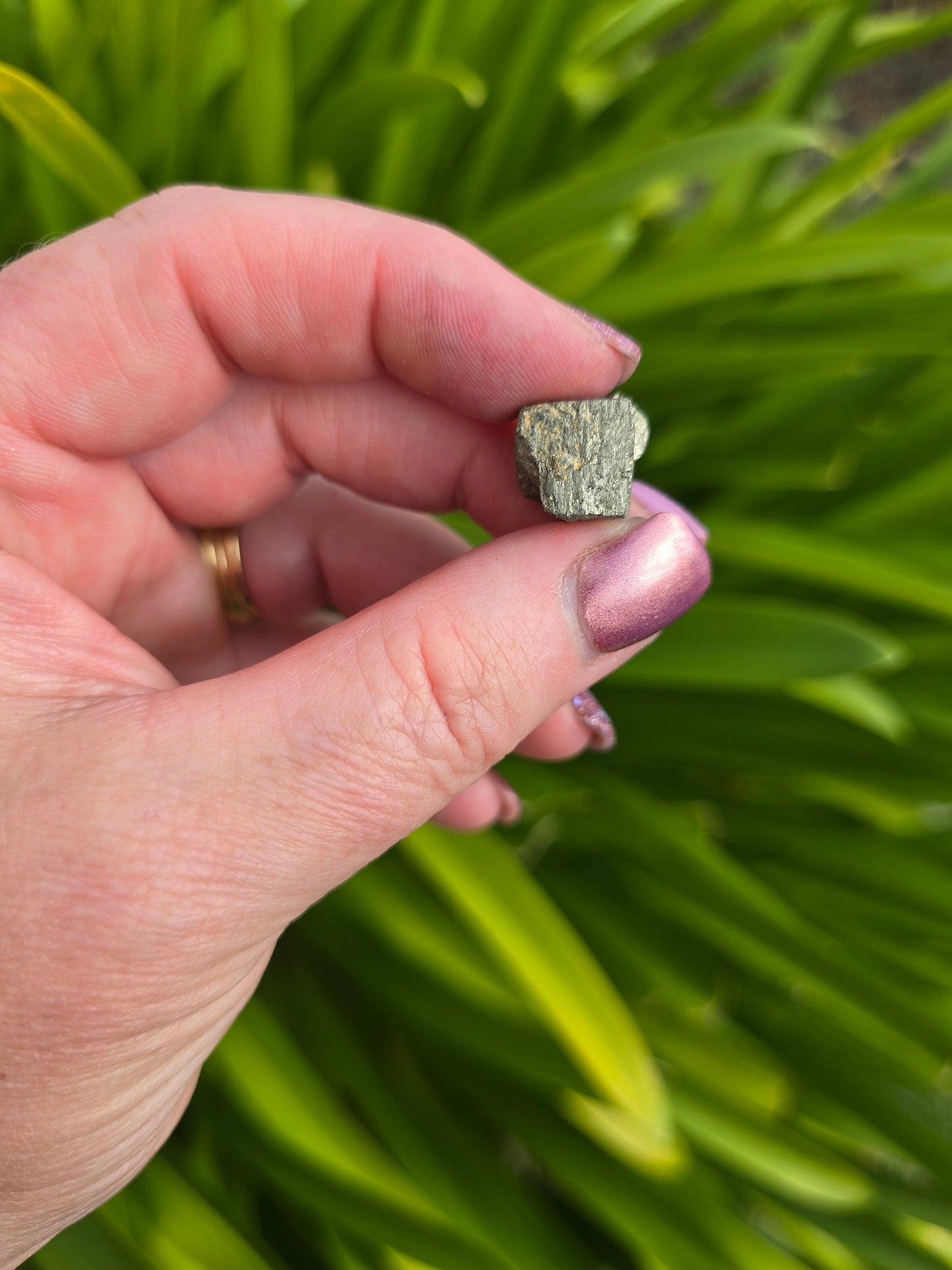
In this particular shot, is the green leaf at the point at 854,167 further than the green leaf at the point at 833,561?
Yes

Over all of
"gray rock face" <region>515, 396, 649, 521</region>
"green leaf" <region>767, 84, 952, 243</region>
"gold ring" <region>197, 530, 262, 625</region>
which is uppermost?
"green leaf" <region>767, 84, 952, 243</region>


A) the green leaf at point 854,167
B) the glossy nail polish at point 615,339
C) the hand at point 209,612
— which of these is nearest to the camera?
the hand at point 209,612

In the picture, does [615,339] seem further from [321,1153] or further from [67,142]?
[321,1153]

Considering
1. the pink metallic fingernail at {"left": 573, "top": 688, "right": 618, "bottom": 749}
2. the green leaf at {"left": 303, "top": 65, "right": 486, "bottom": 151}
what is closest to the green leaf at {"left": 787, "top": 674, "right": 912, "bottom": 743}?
the pink metallic fingernail at {"left": 573, "top": 688, "right": 618, "bottom": 749}

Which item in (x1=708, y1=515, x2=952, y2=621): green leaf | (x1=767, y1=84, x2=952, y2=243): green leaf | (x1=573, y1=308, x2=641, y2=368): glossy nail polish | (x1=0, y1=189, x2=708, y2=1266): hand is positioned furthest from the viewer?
(x1=767, y1=84, x2=952, y2=243): green leaf

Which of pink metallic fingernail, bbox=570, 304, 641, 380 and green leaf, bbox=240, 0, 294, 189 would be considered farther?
green leaf, bbox=240, 0, 294, 189

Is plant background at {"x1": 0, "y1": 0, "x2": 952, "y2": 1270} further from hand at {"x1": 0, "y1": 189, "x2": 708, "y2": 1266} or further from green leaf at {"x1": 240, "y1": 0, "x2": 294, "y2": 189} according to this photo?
hand at {"x1": 0, "y1": 189, "x2": 708, "y2": 1266}

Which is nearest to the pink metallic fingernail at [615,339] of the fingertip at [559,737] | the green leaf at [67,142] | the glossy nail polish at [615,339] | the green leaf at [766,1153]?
the glossy nail polish at [615,339]

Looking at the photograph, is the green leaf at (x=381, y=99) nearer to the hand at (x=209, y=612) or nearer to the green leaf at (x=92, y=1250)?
the hand at (x=209, y=612)
